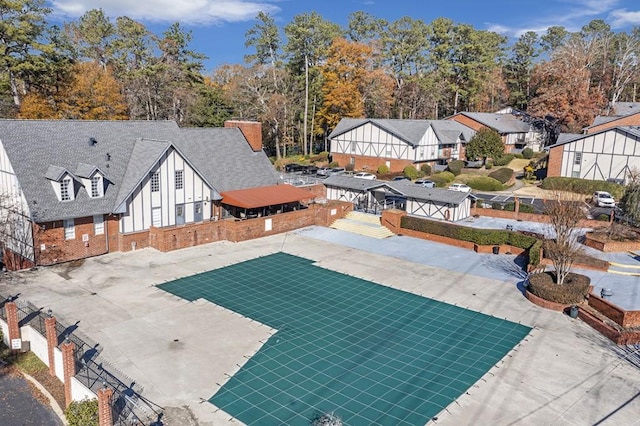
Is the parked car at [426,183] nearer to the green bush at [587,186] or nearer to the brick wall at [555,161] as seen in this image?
the green bush at [587,186]

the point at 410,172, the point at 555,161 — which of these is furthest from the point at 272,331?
the point at 555,161

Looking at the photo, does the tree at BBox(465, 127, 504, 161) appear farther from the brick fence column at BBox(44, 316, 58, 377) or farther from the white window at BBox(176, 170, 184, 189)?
the brick fence column at BBox(44, 316, 58, 377)

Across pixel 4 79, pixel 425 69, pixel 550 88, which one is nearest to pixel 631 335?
pixel 4 79

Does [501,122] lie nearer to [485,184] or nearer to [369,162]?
[369,162]

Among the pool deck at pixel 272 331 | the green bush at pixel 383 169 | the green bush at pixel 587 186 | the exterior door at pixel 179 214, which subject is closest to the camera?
the pool deck at pixel 272 331

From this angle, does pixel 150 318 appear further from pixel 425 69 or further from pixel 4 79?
pixel 425 69

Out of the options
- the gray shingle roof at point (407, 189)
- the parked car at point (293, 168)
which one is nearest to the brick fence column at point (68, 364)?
the gray shingle roof at point (407, 189)

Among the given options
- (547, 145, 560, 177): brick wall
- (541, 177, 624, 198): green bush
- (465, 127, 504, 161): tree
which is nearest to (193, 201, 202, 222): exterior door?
(541, 177, 624, 198): green bush

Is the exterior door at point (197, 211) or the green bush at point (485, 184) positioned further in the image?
the green bush at point (485, 184)
